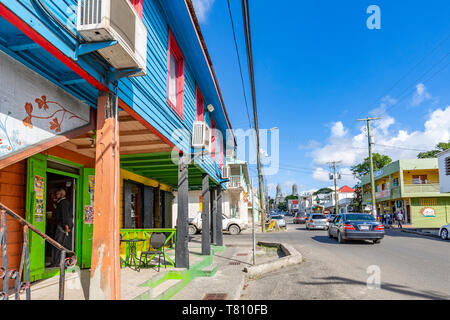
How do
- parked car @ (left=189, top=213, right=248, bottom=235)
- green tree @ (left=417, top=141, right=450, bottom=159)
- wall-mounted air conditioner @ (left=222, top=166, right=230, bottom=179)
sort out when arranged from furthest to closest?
green tree @ (left=417, top=141, right=450, bottom=159) < parked car @ (left=189, top=213, right=248, bottom=235) < wall-mounted air conditioner @ (left=222, top=166, right=230, bottom=179)

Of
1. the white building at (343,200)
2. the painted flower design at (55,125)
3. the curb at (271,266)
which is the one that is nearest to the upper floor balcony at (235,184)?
the curb at (271,266)

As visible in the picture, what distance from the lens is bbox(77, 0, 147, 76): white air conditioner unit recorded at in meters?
3.62

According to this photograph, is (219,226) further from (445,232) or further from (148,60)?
(445,232)

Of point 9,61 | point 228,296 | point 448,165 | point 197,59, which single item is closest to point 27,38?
point 9,61

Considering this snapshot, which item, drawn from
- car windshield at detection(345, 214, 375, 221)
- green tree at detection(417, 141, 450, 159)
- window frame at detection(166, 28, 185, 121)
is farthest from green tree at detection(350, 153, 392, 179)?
window frame at detection(166, 28, 185, 121)

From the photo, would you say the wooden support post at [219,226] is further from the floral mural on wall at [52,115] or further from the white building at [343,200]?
the white building at [343,200]

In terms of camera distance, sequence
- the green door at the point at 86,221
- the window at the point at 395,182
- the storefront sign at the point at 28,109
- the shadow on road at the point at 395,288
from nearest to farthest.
→ the storefront sign at the point at 28,109 < the shadow on road at the point at 395,288 < the green door at the point at 86,221 < the window at the point at 395,182

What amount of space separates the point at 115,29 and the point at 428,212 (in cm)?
3832

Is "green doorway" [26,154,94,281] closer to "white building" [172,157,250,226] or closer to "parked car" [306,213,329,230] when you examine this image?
"white building" [172,157,250,226]

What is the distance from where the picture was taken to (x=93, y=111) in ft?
15.7

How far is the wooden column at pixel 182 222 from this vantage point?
25.7 feet

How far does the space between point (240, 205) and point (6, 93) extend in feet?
134

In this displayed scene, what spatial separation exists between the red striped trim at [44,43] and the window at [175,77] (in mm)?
3551

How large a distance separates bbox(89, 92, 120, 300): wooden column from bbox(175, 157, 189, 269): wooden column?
140 inches
